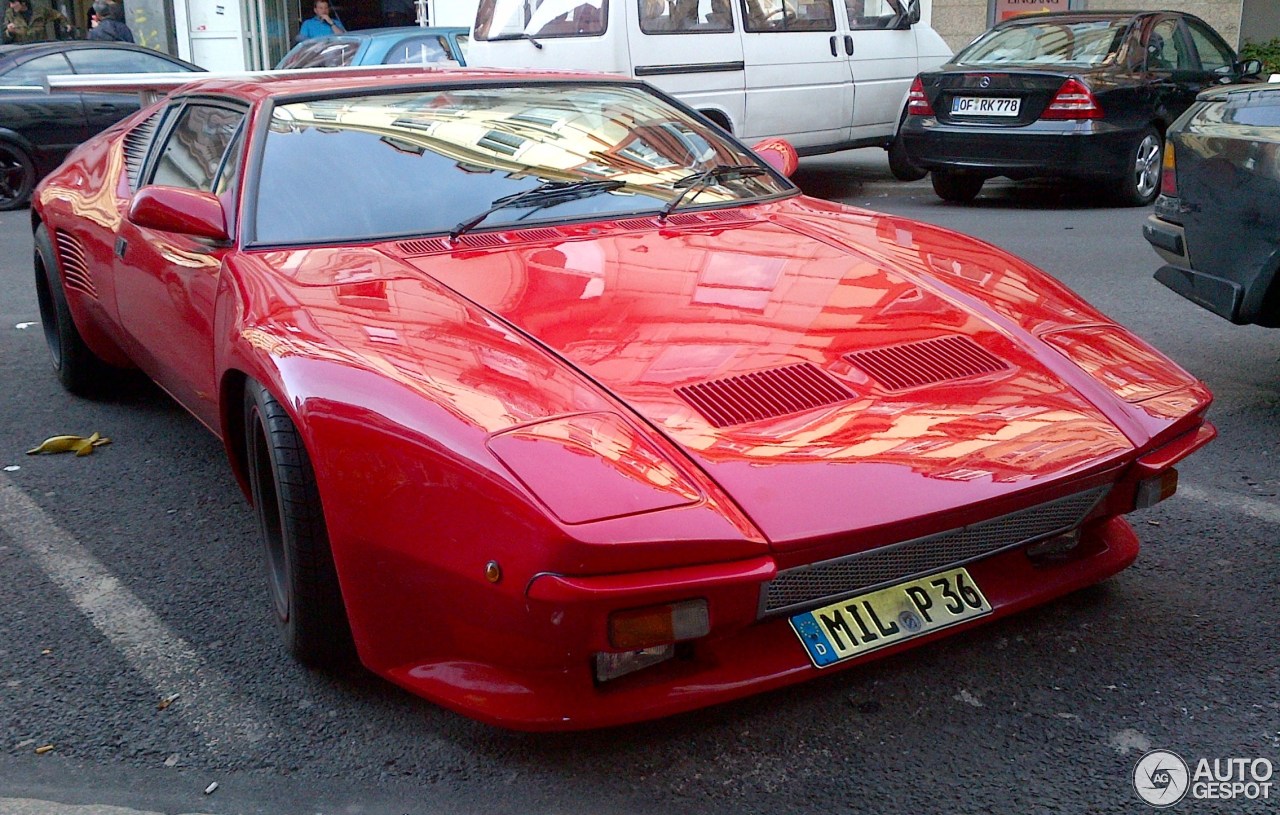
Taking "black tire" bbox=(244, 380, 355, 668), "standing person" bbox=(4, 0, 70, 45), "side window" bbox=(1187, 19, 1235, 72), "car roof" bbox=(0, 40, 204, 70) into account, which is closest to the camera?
"black tire" bbox=(244, 380, 355, 668)

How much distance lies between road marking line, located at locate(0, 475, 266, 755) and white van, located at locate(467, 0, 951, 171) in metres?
5.82

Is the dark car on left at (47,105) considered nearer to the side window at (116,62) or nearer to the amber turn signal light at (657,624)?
the side window at (116,62)

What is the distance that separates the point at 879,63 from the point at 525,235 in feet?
25.9

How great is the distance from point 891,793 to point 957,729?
0.84 feet

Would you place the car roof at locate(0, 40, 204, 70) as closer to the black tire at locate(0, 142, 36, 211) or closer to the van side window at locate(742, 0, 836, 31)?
the black tire at locate(0, 142, 36, 211)

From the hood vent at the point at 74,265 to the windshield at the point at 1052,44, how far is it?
22.5ft

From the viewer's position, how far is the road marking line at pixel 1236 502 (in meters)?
3.45

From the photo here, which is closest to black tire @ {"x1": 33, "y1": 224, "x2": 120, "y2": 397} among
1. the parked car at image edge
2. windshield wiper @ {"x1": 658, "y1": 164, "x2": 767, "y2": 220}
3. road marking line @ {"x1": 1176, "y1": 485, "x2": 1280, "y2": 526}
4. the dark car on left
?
windshield wiper @ {"x1": 658, "y1": 164, "x2": 767, "y2": 220}

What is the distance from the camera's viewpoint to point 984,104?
906 centimetres

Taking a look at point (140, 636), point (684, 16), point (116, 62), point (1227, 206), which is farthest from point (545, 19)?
point (140, 636)

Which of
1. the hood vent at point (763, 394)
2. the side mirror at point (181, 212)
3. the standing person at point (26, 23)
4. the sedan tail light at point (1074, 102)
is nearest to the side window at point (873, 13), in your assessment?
the sedan tail light at point (1074, 102)

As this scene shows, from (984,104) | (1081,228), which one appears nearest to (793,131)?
(984,104)

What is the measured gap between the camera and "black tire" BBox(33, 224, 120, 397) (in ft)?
15.5

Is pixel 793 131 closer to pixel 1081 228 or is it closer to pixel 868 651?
pixel 1081 228
